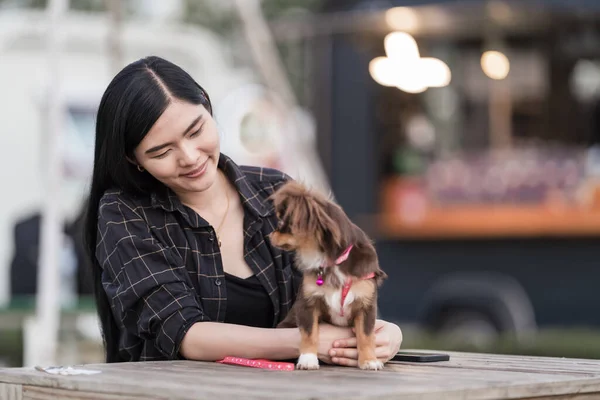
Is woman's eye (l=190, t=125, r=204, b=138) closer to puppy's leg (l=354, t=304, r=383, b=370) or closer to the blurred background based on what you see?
puppy's leg (l=354, t=304, r=383, b=370)

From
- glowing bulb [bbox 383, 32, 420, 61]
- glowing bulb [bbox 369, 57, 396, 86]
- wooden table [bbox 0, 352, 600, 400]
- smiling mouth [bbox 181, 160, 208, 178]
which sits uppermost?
glowing bulb [bbox 383, 32, 420, 61]

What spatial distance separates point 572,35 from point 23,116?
494 cm

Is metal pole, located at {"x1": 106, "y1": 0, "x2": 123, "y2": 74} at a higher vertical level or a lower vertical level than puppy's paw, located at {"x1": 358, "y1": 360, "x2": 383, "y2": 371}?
higher

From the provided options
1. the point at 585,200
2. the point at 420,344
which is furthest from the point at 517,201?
the point at 420,344

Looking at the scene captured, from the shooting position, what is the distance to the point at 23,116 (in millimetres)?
10922

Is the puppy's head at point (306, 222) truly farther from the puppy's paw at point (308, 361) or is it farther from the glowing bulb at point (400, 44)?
the glowing bulb at point (400, 44)

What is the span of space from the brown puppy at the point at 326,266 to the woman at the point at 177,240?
0.17ft

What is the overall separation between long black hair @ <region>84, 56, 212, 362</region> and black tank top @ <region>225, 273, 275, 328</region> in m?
0.33


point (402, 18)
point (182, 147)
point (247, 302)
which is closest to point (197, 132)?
point (182, 147)

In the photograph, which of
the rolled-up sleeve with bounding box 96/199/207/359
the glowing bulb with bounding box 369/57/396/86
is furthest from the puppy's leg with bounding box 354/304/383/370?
the glowing bulb with bounding box 369/57/396/86

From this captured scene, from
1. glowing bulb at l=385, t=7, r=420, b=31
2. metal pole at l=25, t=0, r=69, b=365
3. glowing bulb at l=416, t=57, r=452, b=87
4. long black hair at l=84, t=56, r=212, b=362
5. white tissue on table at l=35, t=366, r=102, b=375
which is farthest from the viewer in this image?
glowing bulb at l=416, t=57, r=452, b=87

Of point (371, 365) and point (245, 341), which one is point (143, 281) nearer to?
point (245, 341)

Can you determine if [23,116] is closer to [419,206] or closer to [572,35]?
[419,206]

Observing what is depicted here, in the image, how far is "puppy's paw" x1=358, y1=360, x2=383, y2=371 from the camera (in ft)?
8.52
